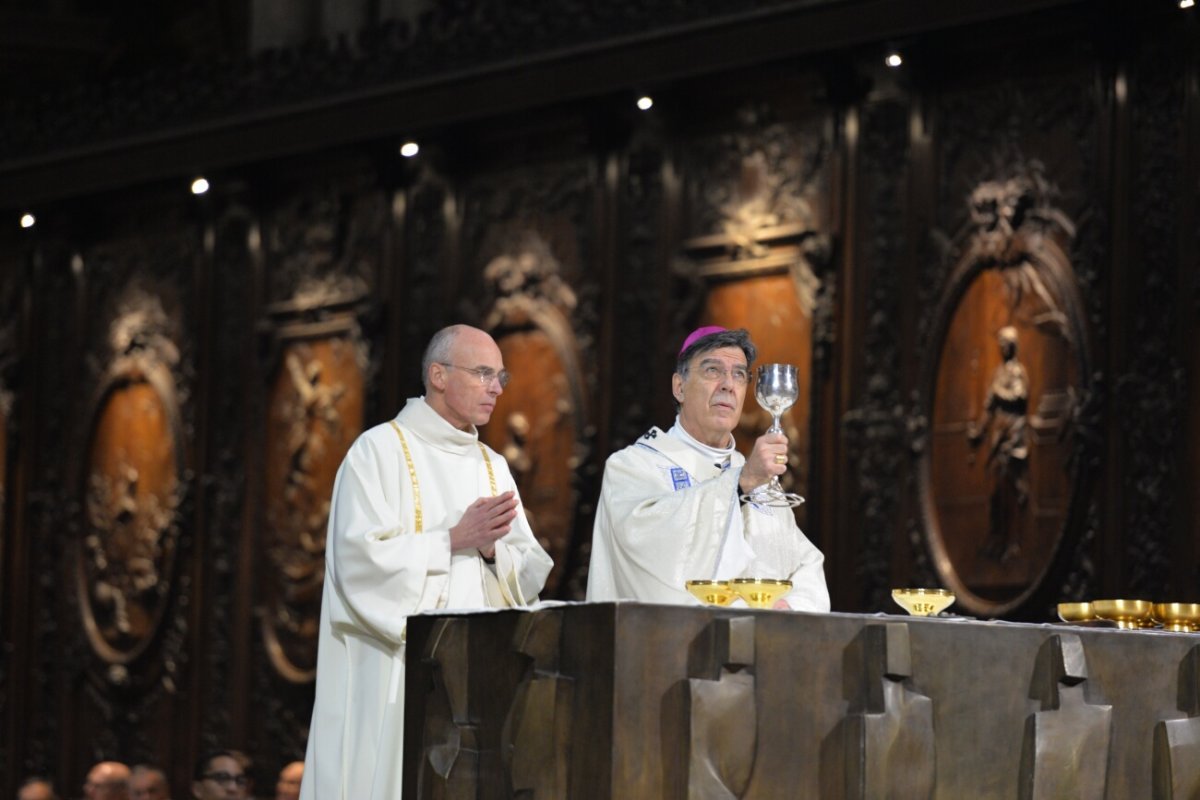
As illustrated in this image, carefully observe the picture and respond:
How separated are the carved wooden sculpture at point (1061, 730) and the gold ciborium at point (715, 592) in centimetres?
75

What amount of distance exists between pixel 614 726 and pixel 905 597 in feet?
4.62

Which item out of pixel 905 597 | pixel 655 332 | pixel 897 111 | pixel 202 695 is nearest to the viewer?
pixel 905 597

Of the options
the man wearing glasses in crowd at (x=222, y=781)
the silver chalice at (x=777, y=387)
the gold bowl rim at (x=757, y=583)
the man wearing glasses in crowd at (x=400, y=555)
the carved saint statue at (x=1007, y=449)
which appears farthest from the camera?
the carved saint statue at (x=1007, y=449)

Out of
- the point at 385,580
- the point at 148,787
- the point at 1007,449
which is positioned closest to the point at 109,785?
the point at 148,787

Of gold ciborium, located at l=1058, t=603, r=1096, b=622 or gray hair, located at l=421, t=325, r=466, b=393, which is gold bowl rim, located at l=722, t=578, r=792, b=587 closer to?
gold ciborium, located at l=1058, t=603, r=1096, b=622

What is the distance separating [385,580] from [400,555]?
94 millimetres

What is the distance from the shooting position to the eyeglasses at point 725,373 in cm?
628

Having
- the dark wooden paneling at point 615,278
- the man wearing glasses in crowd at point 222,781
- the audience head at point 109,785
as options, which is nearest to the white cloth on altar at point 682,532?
the dark wooden paneling at point 615,278

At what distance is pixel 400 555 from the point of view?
22.2 ft

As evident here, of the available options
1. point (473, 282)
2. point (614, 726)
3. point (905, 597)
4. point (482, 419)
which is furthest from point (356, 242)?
point (614, 726)

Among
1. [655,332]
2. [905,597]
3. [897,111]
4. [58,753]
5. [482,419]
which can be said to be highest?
[897,111]

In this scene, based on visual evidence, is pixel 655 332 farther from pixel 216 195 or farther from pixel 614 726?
pixel 614 726

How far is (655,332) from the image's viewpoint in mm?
11312

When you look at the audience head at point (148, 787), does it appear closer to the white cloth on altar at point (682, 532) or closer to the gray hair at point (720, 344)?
the white cloth on altar at point (682, 532)
